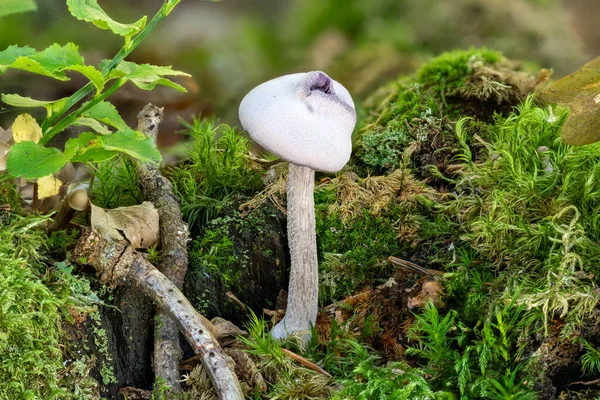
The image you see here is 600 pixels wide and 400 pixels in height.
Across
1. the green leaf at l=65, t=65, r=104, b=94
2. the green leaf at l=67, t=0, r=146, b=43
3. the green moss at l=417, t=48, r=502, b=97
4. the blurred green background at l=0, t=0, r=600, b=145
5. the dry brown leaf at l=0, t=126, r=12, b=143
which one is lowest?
the green leaf at l=65, t=65, r=104, b=94

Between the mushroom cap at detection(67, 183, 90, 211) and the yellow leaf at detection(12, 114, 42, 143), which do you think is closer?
the yellow leaf at detection(12, 114, 42, 143)

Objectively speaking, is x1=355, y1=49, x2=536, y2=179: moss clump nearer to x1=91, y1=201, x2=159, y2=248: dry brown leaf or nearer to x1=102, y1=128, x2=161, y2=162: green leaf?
x1=91, y1=201, x2=159, y2=248: dry brown leaf

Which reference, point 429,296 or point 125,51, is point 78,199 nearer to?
point 125,51

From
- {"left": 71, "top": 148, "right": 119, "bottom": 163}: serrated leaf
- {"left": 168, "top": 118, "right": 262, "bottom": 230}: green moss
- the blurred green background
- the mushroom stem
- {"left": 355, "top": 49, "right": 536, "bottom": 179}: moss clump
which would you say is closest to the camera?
{"left": 71, "top": 148, "right": 119, "bottom": 163}: serrated leaf

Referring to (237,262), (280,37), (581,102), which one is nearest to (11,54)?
(237,262)

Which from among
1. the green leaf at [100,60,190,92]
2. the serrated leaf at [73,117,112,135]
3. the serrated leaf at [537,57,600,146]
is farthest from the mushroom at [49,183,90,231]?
the serrated leaf at [537,57,600,146]

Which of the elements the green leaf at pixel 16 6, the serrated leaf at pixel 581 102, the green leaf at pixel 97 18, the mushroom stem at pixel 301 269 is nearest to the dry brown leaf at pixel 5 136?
the green leaf at pixel 16 6
